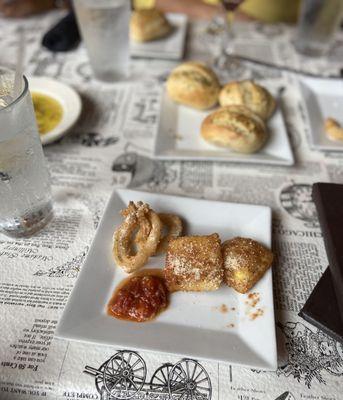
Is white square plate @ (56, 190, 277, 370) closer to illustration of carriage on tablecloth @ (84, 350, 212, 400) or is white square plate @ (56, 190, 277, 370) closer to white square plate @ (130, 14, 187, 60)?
illustration of carriage on tablecloth @ (84, 350, 212, 400)

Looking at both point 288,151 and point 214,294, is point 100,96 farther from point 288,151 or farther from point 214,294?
point 214,294

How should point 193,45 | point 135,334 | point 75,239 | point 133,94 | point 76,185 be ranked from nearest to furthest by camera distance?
1. point 135,334
2. point 75,239
3. point 76,185
4. point 133,94
5. point 193,45

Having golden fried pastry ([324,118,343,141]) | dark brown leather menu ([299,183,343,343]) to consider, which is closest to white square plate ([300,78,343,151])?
golden fried pastry ([324,118,343,141])

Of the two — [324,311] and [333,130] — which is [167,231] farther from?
[333,130]

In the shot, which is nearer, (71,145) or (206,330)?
(206,330)

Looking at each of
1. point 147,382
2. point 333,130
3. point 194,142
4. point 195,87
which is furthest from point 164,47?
point 147,382

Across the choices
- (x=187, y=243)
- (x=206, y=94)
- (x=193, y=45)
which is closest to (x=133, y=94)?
(x=206, y=94)
